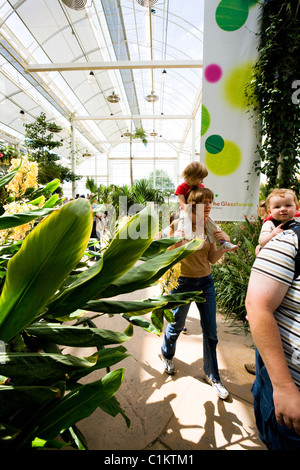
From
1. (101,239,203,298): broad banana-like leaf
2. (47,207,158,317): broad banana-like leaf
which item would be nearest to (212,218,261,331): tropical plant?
(101,239,203,298): broad banana-like leaf

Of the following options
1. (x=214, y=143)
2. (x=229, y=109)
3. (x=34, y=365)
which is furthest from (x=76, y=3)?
(x=34, y=365)

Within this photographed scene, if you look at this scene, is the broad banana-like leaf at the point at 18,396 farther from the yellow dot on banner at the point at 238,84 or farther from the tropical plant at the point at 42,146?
the tropical plant at the point at 42,146

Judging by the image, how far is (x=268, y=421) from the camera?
0.72m

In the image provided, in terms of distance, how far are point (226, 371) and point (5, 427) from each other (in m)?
1.74

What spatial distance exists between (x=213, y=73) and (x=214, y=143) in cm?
77

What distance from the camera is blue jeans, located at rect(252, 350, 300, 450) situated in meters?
0.65

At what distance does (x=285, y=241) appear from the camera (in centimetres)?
69

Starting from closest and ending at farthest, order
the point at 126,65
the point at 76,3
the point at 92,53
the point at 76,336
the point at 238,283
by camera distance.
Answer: the point at 76,336 < the point at 238,283 < the point at 76,3 < the point at 126,65 < the point at 92,53

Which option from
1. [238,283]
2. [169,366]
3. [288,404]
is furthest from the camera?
[238,283]

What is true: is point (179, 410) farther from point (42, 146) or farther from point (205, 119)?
point (42, 146)

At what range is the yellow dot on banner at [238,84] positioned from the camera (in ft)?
8.93

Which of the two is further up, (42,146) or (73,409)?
(42,146)

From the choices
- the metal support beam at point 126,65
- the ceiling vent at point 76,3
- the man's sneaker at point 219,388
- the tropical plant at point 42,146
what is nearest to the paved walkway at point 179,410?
the man's sneaker at point 219,388
